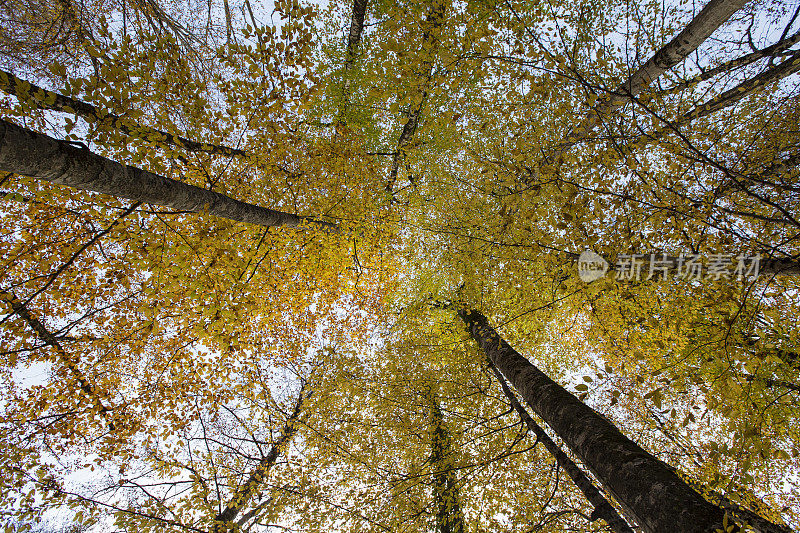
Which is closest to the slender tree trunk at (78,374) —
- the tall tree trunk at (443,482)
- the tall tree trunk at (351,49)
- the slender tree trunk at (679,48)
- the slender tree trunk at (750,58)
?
the tall tree trunk at (443,482)

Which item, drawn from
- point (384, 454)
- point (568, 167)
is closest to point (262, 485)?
point (384, 454)

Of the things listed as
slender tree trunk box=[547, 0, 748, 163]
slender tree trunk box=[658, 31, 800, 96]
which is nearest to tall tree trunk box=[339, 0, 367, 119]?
slender tree trunk box=[547, 0, 748, 163]

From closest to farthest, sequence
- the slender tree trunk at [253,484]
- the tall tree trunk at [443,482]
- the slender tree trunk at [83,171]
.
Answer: the slender tree trunk at [83,171], the tall tree trunk at [443,482], the slender tree trunk at [253,484]

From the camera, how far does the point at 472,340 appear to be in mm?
8227

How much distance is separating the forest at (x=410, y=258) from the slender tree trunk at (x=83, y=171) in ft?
0.08

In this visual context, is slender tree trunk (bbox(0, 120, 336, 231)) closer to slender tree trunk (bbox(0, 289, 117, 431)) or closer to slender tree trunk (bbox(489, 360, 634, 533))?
slender tree trunk (bbox(0, 289, 117, 431))

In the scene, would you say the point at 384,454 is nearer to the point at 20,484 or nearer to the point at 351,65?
the point at 20,484

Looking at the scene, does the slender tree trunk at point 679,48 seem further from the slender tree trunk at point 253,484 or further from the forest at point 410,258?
the slender tree trunk at point 253,484

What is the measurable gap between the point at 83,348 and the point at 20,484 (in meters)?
2.28

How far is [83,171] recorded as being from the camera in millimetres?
2631

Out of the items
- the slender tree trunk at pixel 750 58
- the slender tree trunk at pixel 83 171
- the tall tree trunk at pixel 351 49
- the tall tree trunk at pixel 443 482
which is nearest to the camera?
the slender tree trunk at pixel 83 171

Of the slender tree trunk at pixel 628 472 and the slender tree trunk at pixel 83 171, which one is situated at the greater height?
the slender tree trunk at pixel 83 171

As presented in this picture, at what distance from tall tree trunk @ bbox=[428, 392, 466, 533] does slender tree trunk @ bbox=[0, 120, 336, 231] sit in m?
6.48

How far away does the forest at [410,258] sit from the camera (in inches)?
126
